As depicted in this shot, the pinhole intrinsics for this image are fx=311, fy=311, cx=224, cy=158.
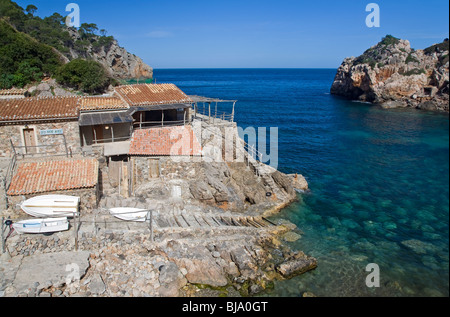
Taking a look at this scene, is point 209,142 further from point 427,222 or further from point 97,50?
point 97,50

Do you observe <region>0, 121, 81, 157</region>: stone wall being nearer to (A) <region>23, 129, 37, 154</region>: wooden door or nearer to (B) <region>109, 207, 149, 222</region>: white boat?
A: (A) <region>23, 129, 37, 154</region>: wooden door

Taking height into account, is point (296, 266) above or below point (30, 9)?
below

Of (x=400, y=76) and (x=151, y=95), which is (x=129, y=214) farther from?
(x=400, y=76)

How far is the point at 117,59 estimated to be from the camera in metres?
104

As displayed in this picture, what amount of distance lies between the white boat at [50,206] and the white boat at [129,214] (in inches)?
87.2

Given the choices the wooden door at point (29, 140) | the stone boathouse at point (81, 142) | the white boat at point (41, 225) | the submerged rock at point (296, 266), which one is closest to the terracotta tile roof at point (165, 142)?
the stone boathouse at point (81, 142)

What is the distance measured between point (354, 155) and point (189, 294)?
11097 mm

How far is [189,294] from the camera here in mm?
15203

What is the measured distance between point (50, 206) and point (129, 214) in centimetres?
435

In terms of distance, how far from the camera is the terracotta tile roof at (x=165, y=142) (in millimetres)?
24406

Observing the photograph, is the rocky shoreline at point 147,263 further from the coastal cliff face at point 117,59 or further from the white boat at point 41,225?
the coastal cliff face at point 117,59

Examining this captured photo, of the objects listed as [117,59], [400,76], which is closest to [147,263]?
[400,76]

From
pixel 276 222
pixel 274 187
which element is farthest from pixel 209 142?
pixel 276 222

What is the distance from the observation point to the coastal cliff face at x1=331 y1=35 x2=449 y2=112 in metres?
61.4
